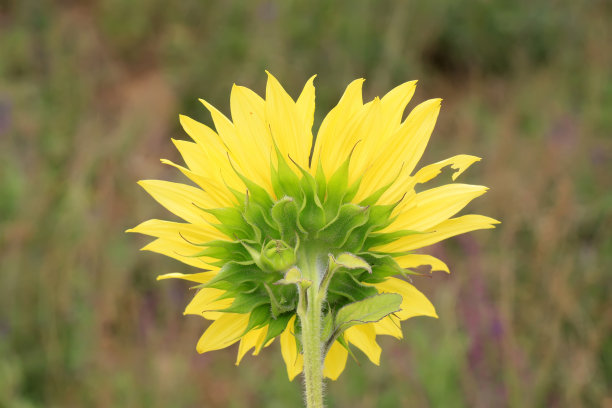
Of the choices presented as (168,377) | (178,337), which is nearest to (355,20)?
(178,337)

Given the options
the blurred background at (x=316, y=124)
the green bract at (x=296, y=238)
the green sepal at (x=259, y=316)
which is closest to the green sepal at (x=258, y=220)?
the green bract at (x=296, y=238)

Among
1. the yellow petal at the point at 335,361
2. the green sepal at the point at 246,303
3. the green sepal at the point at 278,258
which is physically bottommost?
the yellow petal at the point at 335,361

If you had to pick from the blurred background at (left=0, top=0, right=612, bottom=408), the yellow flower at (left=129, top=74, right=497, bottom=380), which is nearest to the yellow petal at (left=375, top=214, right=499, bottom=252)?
the yellow flower at (left=129, top=74, right=497, bottom=380)

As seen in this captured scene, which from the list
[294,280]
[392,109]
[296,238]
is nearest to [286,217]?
[296,238]

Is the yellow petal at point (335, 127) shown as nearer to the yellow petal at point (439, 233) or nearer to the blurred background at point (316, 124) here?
the yellow petal at point (439, 233)

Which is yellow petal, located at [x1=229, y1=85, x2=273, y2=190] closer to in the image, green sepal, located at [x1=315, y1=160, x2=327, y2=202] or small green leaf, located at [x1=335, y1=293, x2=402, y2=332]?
green sepal, located at [x1=315, y1=160, x2=327, y2=202]

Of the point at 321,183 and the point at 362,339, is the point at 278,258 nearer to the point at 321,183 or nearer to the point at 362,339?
the point at 321,183
